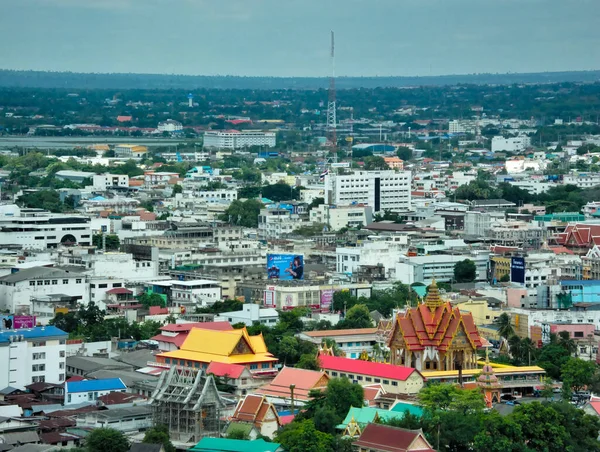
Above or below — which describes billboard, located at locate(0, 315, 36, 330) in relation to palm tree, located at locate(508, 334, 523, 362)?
above

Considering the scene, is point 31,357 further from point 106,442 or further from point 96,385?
point 106,442

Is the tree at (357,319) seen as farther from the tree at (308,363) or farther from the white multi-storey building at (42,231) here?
the white multi-storey building at (42,231)

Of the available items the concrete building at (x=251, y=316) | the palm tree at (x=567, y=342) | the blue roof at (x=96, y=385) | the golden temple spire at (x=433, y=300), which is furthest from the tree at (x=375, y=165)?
the blue roof at (x=96, y=385)

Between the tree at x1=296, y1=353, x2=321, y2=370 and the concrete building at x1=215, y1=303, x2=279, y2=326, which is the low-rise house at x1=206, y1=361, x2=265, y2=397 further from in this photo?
the concrete building at x1=215, y1=303, x2=279, y2=326

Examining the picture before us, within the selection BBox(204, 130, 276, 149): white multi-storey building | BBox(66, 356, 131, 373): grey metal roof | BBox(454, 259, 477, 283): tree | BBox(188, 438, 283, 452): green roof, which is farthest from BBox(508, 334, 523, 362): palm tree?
BBox(204, 130, 276, 149): white multi-storey building

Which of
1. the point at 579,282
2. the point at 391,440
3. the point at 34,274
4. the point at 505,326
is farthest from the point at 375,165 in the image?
the point at 391,440

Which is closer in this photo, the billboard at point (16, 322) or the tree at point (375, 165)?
the billboard at point (16, 322)
